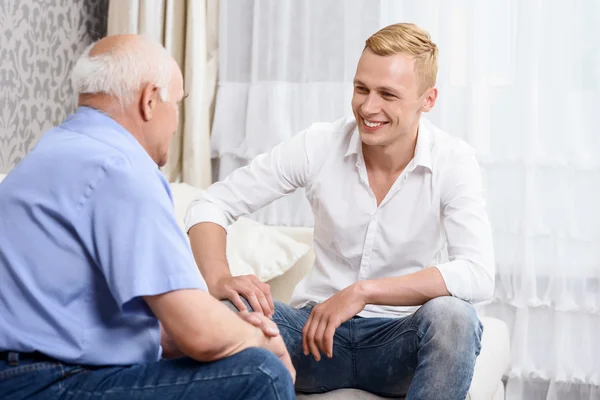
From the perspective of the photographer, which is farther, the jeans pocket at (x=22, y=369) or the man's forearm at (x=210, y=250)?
the man's forearm at (x=210, y=250)

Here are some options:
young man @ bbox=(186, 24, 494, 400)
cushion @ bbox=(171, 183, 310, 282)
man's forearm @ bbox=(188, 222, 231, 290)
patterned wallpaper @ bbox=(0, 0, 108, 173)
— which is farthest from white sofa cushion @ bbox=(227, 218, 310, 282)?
patterned wallpaper @ bbox=(0, 0, 108, 173)

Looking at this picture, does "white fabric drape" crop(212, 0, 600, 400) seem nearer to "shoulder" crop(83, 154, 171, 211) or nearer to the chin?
the chin

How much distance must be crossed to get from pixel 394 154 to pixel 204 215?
50 centimetres

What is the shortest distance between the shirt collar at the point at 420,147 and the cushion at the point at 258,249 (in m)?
0.46

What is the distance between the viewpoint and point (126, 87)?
1.36 m

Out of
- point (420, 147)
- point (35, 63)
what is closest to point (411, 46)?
point (420, 147)

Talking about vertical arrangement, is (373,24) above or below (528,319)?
above

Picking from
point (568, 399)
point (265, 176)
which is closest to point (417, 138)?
point (265, 176)

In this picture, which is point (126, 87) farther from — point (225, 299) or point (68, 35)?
point (68, 35)

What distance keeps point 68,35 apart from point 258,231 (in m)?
1.17

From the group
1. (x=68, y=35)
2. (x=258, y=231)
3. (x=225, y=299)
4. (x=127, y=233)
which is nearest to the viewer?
(x=127, y=233)

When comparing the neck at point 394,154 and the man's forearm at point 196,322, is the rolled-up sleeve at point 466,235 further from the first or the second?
the man's forearm at point 196,322

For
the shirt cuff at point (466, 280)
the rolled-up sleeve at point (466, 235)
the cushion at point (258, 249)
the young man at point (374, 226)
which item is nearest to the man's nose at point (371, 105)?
the young man at point (374, 226)

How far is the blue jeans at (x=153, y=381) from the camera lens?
1.23 metres
